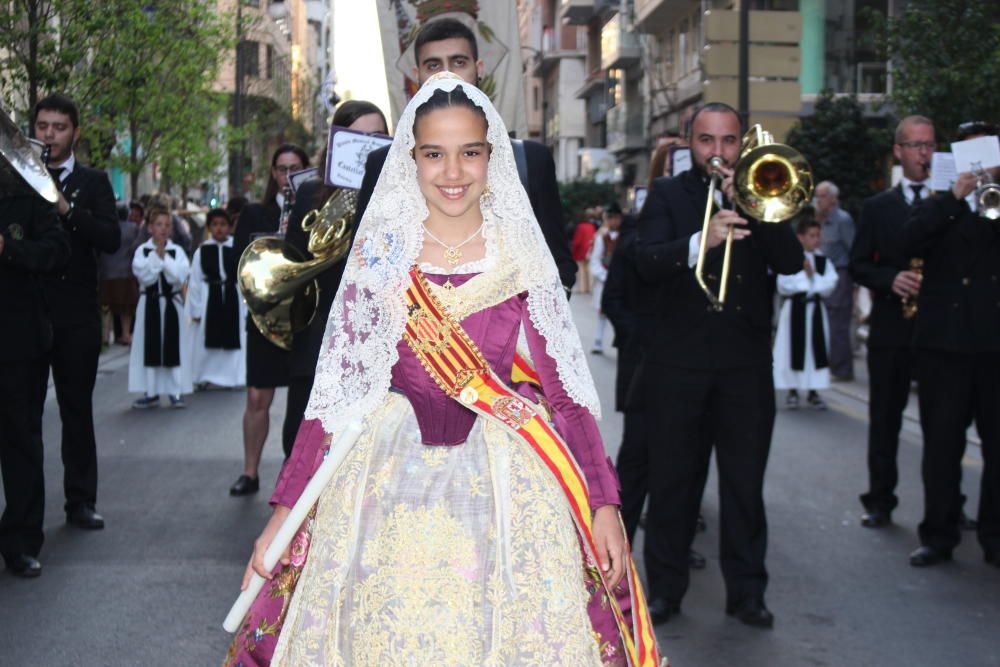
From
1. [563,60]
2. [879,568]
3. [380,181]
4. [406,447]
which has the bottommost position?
[879,568]

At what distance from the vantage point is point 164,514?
812 centimetres

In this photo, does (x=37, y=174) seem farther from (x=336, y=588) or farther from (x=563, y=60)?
(x=563, y=60)

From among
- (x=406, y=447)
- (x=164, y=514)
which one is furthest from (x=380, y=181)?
(x=164, y=514)

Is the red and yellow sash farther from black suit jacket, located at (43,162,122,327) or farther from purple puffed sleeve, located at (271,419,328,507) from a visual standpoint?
black suit jacket, located at (43,162,122,327)

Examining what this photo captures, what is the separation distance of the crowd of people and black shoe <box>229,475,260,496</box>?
12 centimetres

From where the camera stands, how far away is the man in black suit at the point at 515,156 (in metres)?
5.27

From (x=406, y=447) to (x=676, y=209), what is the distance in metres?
2.75

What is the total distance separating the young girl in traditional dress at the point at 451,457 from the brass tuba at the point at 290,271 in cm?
241

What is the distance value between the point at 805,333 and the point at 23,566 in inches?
336

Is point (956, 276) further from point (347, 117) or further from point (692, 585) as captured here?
point (347, 117)

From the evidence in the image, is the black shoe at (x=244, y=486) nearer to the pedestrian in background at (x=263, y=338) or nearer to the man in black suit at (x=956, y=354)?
the pedestrian in background at (x=263, y=338)

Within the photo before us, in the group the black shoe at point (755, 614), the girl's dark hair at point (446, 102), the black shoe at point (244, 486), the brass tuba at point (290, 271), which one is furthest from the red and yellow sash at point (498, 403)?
the black shoe at point (244, 486)

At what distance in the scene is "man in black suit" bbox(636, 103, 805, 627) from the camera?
5.91 m

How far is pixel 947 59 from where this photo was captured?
52.0 feet
